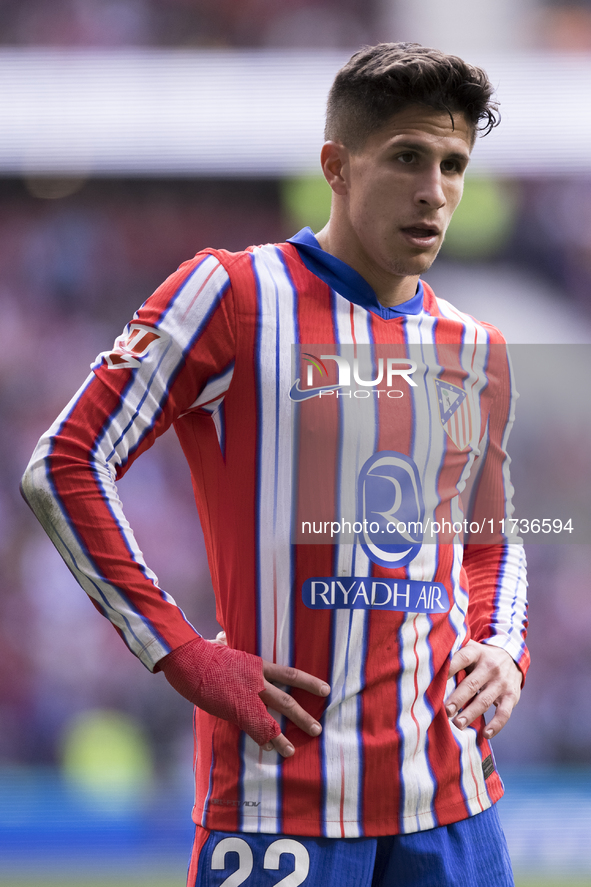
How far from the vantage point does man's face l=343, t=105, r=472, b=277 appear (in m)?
0.97

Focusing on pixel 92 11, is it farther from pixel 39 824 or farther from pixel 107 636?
pixel 39 824

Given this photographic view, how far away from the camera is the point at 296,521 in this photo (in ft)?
2.93

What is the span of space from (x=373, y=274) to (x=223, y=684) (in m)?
0.48

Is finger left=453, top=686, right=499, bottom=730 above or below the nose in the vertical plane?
below

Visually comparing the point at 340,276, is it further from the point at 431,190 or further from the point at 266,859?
the point at 266,859

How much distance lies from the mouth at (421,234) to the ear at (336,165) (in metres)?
0.11

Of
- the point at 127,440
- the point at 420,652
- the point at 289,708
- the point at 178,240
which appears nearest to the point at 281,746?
the point at 289,708

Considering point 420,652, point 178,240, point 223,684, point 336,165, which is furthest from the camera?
point 178,240

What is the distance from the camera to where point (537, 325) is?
417 cm

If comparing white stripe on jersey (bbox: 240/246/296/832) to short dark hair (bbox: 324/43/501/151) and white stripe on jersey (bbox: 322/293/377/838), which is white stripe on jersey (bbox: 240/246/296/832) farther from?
short dark hair (bbox: 324/43/501/151)

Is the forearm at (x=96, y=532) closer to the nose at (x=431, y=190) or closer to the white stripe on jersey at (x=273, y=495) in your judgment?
the white stripe on jersey at (x=273, y=495)

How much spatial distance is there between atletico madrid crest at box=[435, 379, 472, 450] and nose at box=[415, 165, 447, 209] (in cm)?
19

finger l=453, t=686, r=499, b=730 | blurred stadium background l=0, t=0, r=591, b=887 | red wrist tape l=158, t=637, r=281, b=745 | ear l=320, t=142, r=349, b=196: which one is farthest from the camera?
blurred stadium background l=0, t=0, r=591, b=887

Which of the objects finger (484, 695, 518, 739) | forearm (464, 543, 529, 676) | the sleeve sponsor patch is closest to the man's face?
the sleeve sponsor patch
